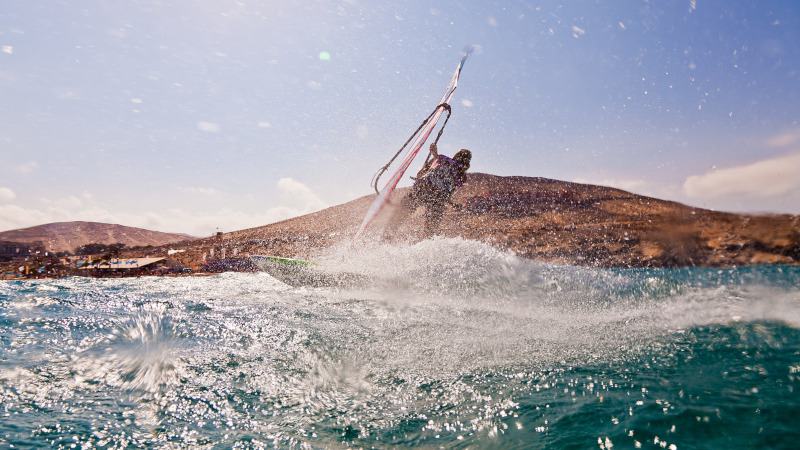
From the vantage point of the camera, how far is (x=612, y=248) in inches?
968

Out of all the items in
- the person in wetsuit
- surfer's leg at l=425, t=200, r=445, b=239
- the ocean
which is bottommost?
the ocean

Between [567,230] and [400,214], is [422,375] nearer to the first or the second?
[400,214]

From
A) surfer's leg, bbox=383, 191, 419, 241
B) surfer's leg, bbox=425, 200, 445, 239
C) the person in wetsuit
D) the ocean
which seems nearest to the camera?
the ocean

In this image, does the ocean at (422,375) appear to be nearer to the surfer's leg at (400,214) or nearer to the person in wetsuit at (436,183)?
the person in wetsuit at (436,183)

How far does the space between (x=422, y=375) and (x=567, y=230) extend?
29.8m

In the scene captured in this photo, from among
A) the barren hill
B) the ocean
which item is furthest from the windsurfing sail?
→ the ocean

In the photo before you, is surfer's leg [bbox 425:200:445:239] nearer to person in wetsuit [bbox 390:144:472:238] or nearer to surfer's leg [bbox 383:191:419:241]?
person in wetsuit [bbox 390:144:472:238]

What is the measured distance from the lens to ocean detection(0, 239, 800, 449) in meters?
2.20

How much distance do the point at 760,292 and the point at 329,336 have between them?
672 cm

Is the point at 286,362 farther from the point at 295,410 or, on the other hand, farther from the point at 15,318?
the point at 15,318

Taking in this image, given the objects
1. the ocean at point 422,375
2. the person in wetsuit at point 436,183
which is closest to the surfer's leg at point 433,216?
the person in wetsuit at point 436,183

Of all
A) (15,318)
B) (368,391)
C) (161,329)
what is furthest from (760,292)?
(15,318)

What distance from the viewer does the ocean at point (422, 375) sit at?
2.20 m

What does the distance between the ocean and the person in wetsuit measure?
409 centimetres
